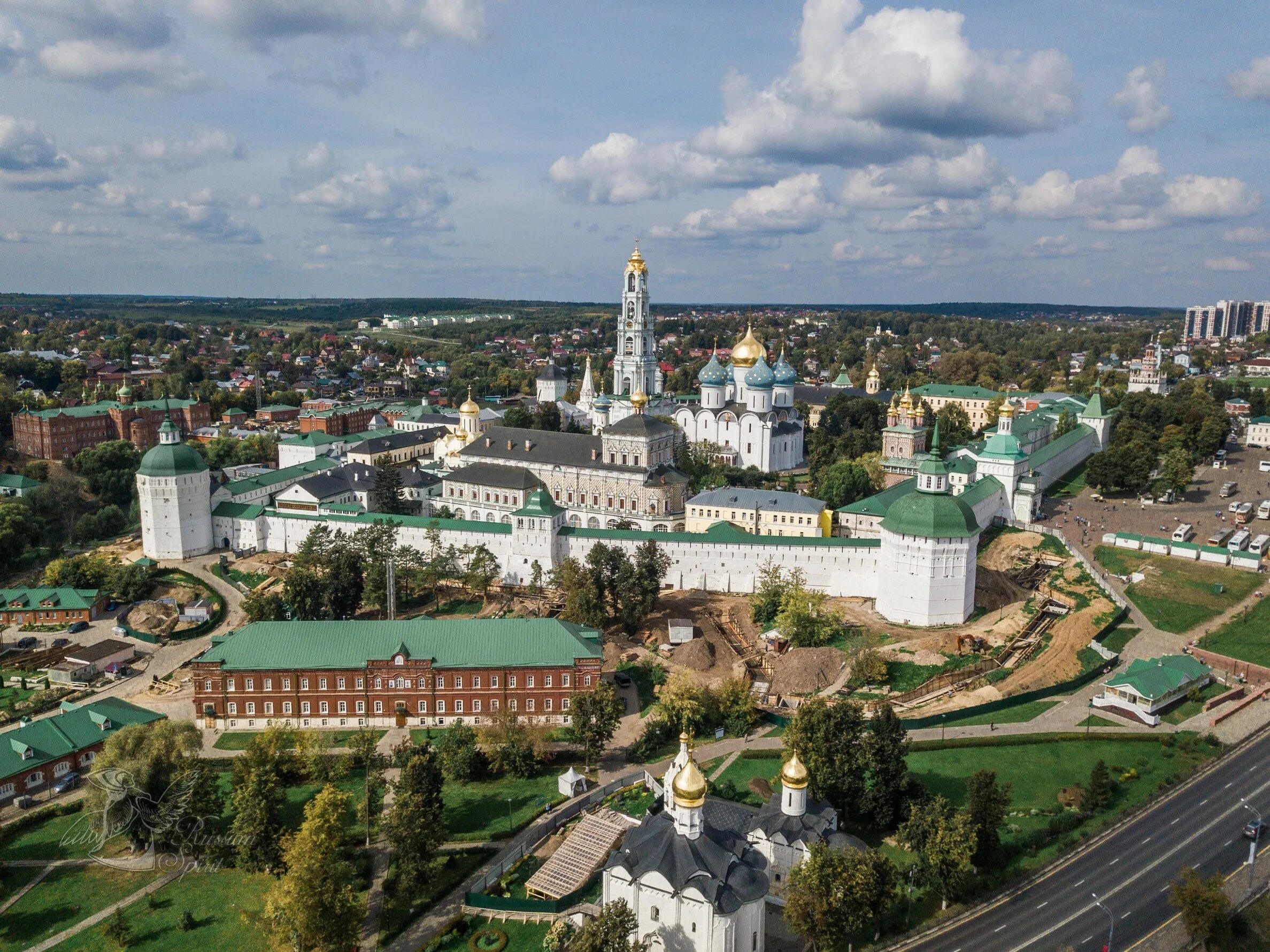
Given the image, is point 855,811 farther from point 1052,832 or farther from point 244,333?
point 244,333

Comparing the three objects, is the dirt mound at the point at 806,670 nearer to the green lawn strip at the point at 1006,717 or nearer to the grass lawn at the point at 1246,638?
the green lawn strip at the point at 1006,717

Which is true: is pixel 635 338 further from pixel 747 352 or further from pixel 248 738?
pixel 248 738

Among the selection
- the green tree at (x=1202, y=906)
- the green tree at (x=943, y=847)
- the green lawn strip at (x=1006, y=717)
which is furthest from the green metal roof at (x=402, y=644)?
the green tree at (x=1202, y=906)

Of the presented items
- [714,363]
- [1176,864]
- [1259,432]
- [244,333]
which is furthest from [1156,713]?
[244,333]

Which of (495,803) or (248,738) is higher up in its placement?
(495,803)

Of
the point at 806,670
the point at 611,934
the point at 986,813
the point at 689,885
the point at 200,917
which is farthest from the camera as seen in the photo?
the point at 806,670

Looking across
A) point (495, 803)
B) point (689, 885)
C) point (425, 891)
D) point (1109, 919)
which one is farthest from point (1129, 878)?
point (425, 891)

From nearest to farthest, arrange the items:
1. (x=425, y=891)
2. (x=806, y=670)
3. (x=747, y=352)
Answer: (x=425, y=891), (x=806, y=670), (x=747, y=352)

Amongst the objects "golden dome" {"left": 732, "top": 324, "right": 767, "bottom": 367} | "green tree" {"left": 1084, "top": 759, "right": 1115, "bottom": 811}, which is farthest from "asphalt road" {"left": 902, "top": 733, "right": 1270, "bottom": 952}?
"golden dome" {"left": 732, "top": 324, "right": 767, "bottom": 367}
